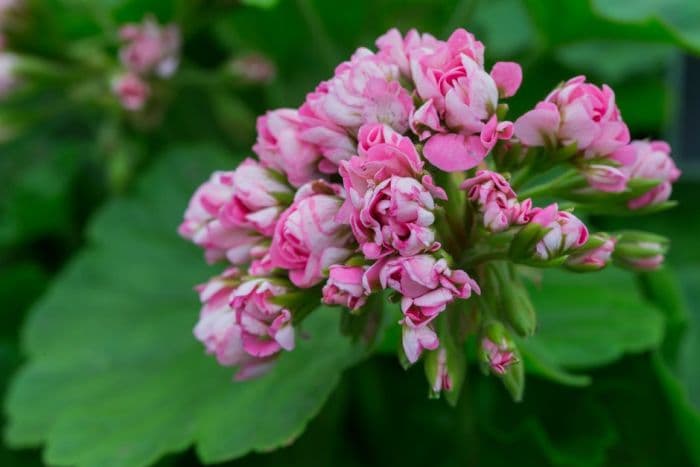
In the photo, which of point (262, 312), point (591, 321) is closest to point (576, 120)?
point (262, 312)

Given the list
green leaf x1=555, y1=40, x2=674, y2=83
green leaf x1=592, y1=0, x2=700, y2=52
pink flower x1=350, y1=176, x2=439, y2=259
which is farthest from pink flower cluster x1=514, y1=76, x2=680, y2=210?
green leaf x1=555, y1=40, x2=674, y2=83

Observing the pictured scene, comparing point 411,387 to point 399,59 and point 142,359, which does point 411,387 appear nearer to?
point 142,359

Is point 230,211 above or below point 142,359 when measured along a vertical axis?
above

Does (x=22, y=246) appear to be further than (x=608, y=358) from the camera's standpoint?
Yes

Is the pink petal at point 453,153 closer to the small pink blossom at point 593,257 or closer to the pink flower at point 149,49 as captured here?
the small pink blossom at point 593,257

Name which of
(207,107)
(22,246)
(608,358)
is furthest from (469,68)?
(22,246)

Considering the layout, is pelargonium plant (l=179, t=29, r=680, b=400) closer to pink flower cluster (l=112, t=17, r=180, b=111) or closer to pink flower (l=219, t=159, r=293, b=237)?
pink flower (l=219, t=159, r=293, b=237)

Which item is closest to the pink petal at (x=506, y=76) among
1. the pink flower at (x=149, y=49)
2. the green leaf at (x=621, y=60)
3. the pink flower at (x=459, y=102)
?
the pink flower at (x=459, y=102)
